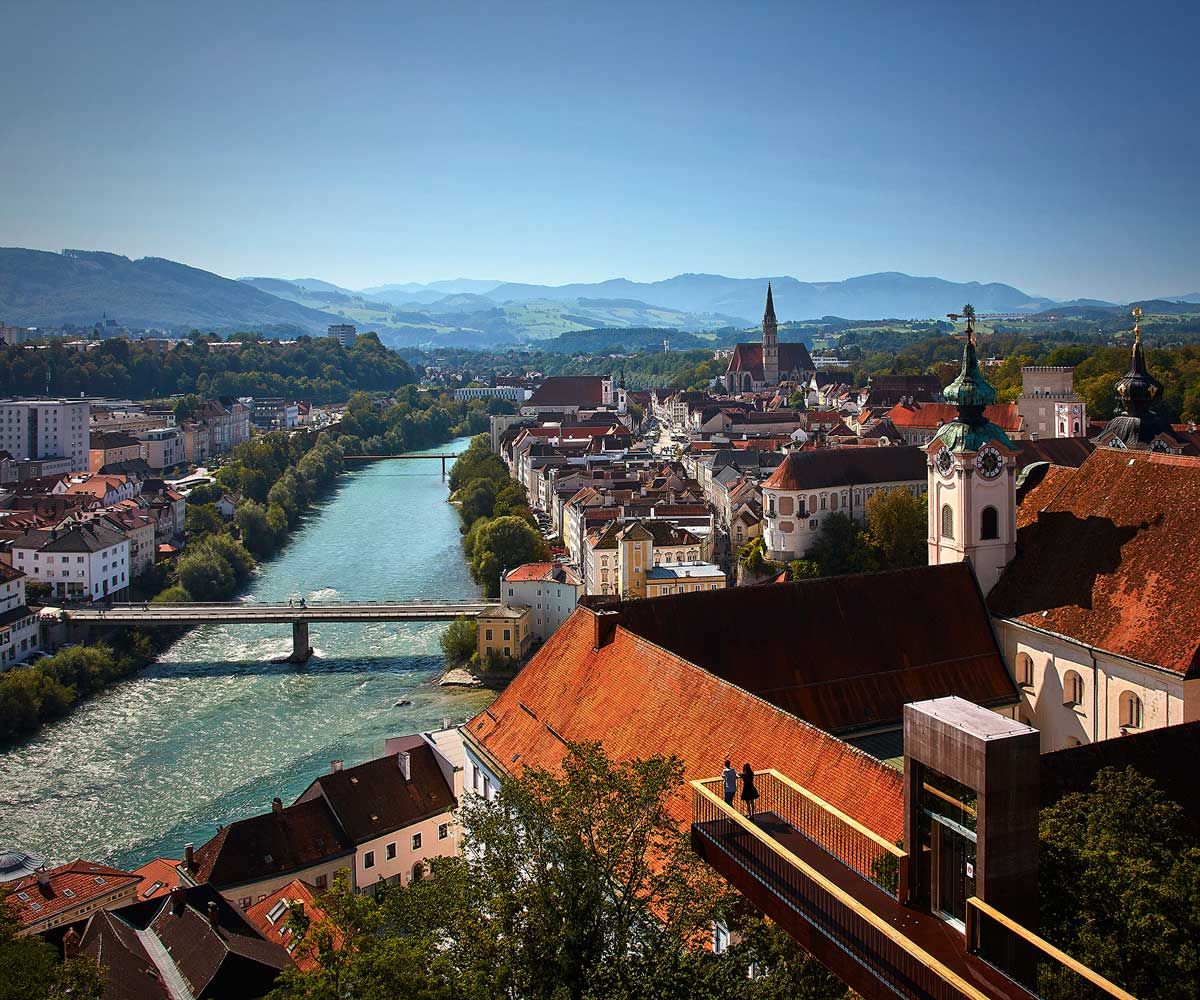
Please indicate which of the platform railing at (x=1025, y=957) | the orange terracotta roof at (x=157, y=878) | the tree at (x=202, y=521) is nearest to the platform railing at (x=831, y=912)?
the platform railing at (x=1025, y=957)

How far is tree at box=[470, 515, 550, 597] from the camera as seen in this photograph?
177 feet

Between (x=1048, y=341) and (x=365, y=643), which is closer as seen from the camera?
(x=365, y=643)

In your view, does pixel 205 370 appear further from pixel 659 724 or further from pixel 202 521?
pixel 659 724

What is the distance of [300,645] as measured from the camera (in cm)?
4369

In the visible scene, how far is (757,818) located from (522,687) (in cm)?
1022

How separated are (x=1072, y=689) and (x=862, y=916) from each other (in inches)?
505

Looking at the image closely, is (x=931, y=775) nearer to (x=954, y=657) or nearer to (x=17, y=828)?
(x=954, y=657)

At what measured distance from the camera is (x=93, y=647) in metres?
43.0

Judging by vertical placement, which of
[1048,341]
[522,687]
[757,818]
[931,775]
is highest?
[1048,341]

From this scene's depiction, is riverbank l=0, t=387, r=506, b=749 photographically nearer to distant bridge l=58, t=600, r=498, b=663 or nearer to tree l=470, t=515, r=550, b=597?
distant bridge l=58, t=600, r=498, b=663

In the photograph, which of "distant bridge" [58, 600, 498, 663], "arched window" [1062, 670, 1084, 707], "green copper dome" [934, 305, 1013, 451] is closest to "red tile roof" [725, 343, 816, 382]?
"distant bridge" [58, 600, 498, 663]

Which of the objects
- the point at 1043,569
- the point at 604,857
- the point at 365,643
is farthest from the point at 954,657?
the point at 365,643

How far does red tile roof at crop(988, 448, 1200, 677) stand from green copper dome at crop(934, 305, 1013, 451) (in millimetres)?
1710

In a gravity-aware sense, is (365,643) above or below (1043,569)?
below
